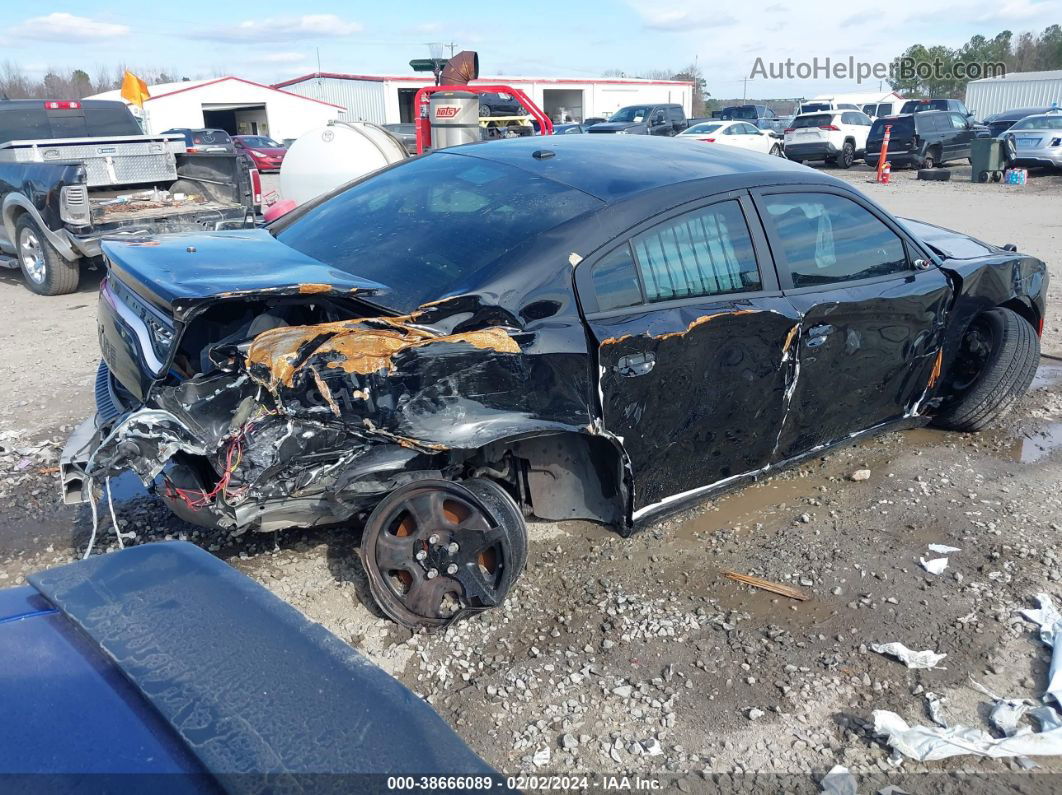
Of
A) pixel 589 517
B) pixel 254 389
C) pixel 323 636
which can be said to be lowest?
pixel 589 517

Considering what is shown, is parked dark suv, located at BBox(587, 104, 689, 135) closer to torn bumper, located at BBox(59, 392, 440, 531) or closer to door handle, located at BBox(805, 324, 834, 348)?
door handle, located at BBox(805, 324, 834, 348)

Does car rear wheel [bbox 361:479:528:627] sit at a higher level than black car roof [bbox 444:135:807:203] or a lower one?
lower

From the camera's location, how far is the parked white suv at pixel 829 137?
76.6ft

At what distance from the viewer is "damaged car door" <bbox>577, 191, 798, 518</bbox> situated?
3.13 metres

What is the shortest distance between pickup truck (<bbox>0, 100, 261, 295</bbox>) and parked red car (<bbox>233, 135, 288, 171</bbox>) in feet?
40.9

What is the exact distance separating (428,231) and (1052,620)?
2.86m

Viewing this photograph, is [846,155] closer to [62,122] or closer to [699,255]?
[62,122]

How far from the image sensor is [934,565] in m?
3.55

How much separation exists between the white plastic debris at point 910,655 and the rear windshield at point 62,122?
1123 cm

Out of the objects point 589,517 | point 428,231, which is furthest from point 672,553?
point 428,231

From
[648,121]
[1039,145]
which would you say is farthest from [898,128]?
[648,121]

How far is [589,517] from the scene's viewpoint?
342 cm

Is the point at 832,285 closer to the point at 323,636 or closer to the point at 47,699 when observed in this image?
the point at 323,636

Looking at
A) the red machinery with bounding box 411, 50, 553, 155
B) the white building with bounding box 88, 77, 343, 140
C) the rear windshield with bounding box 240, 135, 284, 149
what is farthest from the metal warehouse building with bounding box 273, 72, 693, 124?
the red machinery with bounding box 411, 50, 553, 155
